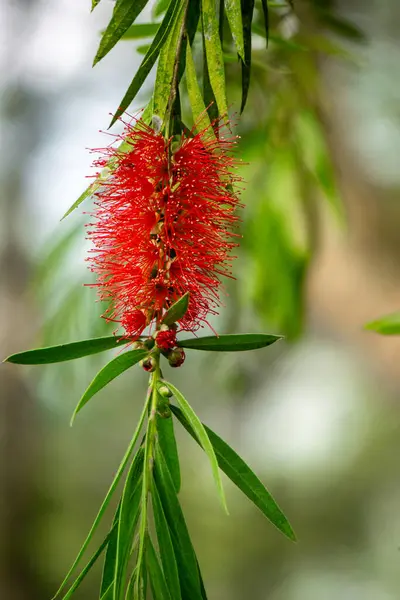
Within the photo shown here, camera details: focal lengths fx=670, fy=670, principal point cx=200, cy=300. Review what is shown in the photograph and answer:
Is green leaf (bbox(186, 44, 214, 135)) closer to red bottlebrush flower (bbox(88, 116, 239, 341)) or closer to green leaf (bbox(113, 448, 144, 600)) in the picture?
red bottlebrush flower (bbox(88, 116, 239, 341))

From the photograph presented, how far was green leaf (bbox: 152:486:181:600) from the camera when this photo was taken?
285mm

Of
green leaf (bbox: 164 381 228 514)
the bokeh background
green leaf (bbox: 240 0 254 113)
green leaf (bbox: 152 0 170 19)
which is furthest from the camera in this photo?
the bokeh background

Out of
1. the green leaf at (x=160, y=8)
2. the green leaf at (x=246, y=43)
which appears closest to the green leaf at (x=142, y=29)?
the green leaf at (x=160, y=8)

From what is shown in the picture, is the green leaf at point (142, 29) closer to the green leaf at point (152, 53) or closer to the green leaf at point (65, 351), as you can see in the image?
the green leaf at point (152, 53)

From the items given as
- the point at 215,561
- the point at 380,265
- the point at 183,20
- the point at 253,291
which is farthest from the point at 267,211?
the point at 215,561

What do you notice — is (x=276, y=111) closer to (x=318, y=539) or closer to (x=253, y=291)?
(x=253, y=291)

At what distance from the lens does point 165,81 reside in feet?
1.02

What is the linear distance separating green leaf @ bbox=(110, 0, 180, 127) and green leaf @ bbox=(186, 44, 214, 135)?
0.8 inches

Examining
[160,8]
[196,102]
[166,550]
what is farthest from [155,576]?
[160,8]

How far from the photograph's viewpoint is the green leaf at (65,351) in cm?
27

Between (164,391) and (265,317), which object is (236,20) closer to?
(164,391)

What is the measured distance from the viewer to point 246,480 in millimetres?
295

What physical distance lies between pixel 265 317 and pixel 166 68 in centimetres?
62

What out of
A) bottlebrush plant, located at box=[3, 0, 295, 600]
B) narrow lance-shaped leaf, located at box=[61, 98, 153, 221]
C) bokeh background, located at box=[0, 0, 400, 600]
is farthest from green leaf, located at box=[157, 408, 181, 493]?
bokeh background, located at box=[0, 0, 400, 600]
